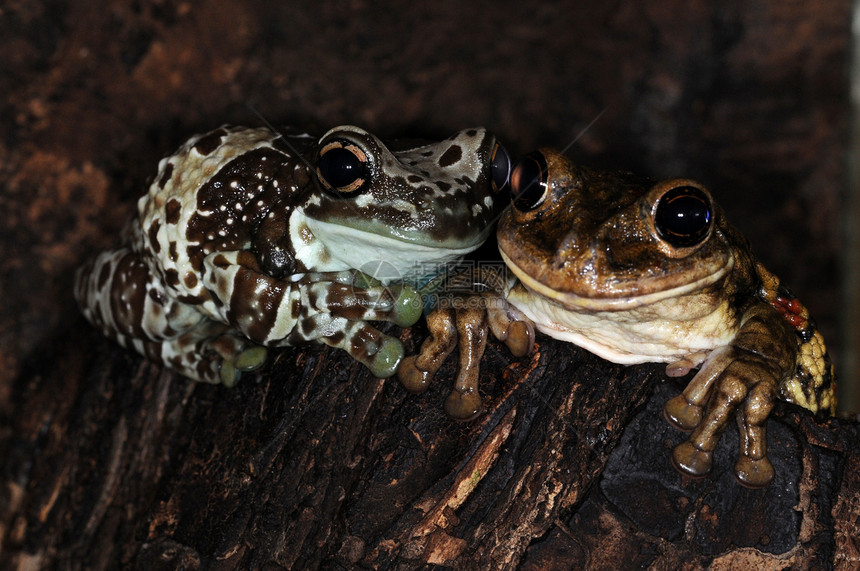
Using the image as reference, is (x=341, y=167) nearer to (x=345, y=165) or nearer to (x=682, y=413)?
(x=345, y=165)

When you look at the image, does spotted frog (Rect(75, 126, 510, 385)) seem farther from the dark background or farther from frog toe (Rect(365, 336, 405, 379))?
the dark background

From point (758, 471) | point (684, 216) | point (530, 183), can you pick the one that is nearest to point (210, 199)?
point (530, 183)

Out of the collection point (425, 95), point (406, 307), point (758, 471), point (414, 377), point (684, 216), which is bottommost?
point (425, 95)

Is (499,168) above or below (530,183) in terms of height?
below

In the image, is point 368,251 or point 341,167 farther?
point 368,251

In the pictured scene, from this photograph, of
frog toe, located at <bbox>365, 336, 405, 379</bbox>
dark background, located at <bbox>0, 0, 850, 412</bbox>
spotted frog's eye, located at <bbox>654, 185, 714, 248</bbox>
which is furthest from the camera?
dark background, located at <bbox>0, 0, 850, 412</bbox>

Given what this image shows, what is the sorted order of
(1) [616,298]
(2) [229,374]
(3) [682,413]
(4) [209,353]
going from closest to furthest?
(1) [616,298]
(3) [682,413]
(2) [229,374]
(4) [209,353]

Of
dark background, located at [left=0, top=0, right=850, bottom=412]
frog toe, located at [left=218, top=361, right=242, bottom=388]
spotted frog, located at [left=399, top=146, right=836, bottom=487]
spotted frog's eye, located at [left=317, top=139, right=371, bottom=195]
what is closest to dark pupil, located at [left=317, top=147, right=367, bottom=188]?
spotted frog's eye, located at [left=317, top=139, right=371, bottom=195]
